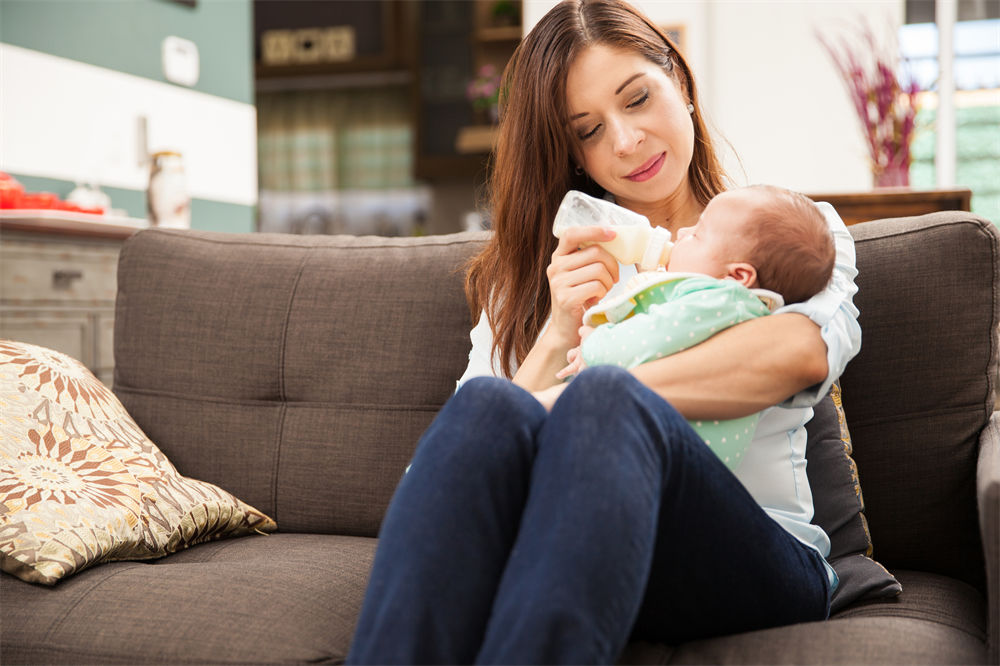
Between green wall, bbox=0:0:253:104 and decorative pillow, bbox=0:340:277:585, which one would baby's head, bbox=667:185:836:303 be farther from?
green wall, bbox=0:0:253:104

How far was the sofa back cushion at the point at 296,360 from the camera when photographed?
1.68 metres

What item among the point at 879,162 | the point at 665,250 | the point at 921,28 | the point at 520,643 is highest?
the point at 921,28

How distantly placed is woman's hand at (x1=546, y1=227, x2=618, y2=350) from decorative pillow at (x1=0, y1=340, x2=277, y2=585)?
71cm

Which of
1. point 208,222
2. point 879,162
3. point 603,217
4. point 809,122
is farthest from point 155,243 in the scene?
point 809,122

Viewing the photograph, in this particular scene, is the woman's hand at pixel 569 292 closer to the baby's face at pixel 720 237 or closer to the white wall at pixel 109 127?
the baby's face at pixel 720 237

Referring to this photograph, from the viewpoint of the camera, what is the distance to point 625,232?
1.31 m

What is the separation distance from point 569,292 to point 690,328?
9.1 inches

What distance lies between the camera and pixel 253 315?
5.82 ft

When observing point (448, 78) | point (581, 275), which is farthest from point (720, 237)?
point (448, 78)

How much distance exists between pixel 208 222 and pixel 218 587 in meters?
3.60

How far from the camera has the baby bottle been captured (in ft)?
4.32

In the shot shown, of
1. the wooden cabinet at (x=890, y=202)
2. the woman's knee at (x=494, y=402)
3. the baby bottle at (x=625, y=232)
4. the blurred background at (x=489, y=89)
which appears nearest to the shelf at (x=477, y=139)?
the blurred background at (x=489, y=89)

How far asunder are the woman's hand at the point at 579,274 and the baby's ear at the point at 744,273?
18 centimetres

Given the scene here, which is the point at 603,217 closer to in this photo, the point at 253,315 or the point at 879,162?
the point at 253,315
